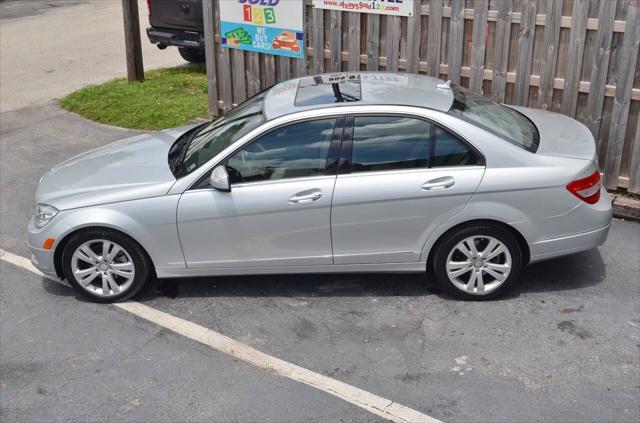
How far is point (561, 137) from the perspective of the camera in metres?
6.38

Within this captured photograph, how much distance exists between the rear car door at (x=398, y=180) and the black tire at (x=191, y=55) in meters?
8.68

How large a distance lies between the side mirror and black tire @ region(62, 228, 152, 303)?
2.61 feet

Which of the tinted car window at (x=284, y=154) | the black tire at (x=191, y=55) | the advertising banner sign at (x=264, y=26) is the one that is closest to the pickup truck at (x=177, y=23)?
the black tire at (x=191, y=55)

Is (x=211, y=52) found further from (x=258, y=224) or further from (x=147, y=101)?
(x=258, y=224)

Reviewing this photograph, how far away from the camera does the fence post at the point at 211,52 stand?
32.5 feet

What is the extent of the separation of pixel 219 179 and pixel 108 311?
4.64ft

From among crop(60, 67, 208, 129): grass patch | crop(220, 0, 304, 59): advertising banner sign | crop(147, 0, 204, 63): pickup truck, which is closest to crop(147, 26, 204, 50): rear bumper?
crop(147, 0, 204, 63): pickup truck

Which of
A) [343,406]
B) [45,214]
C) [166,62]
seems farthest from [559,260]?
[166,62]

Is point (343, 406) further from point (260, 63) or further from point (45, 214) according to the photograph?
point (260, 63)

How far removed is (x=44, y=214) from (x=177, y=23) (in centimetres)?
780

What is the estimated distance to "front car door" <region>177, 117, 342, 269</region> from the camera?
19.4 feet

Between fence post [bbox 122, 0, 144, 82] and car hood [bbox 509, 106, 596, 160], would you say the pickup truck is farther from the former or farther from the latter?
car hood [bbox 509, 106, 596, 160]

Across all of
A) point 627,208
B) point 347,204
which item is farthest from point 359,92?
point 627,208

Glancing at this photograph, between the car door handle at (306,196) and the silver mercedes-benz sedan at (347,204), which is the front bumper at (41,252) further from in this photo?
the car door handle at (306,196)
